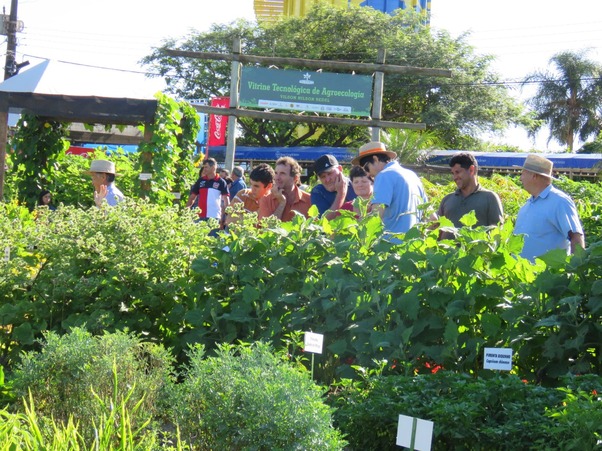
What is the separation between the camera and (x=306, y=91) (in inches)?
696

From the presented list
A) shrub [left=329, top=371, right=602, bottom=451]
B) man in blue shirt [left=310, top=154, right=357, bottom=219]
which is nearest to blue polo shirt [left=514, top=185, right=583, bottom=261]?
man in blue shirt [left=310, top=154, right=357, bottom=219]

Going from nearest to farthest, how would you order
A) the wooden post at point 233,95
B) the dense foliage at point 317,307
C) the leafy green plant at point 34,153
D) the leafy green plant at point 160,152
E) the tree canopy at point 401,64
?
the dense foliage at point 317,307 < the leafy green plant at point 160,152 < the leafy green plant at point 34,153 < the wooden post at point 233,95 < the tree canopy at point 401,64

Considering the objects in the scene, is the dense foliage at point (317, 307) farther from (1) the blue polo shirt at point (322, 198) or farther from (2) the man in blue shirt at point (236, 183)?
(2) the man in blue shirt at point (236, 183)

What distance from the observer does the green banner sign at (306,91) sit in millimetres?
17547

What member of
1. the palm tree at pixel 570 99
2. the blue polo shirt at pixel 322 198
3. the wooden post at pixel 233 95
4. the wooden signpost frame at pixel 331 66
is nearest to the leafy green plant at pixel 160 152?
the wooden signpost frame at pixel 331 66

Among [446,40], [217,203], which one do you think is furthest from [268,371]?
[446,40]

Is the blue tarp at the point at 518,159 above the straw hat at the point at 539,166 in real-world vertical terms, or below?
below

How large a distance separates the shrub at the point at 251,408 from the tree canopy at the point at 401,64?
44.5 meters

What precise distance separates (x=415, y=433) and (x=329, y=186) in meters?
4.36

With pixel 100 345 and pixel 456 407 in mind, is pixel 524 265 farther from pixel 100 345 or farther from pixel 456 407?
pixel 100 345

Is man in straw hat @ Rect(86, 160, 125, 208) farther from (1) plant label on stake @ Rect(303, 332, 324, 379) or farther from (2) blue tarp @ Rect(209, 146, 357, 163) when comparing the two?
(2) blue tarp @ Rect(209, 146, 357, 163)

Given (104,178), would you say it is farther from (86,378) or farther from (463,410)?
(463,410)

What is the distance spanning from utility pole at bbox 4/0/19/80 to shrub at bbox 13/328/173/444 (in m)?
25.4

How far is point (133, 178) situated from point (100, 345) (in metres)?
9.18
